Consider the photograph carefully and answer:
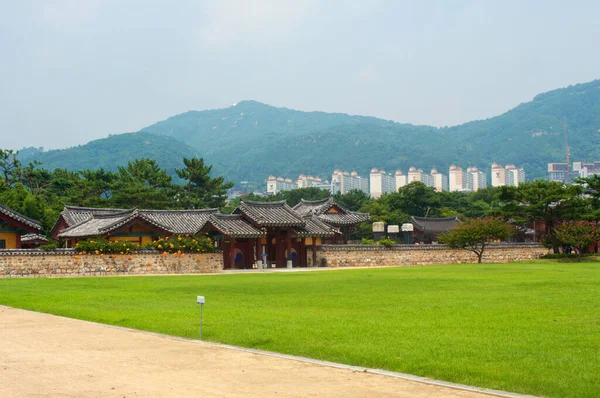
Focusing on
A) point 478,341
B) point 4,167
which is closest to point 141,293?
point 478,341

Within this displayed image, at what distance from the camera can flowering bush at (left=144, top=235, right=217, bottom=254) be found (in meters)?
45.6

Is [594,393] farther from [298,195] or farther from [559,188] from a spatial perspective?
[298,195]

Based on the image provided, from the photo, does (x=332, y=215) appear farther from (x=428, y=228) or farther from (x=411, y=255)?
(x=411, y=255)

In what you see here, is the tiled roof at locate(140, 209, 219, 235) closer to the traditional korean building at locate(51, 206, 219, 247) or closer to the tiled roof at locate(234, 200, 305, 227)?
the traditional korean building at locate(51, 206, 219, 247)

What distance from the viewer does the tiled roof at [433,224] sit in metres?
82.6

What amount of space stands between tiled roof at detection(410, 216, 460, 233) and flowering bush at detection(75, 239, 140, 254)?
44.8 m

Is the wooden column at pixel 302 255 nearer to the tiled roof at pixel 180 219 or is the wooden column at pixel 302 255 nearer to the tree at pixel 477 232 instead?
the tiled roof at pixel 180 219

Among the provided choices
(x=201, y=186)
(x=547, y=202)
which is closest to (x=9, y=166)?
(x=201, y=186)

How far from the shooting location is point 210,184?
91188 mm

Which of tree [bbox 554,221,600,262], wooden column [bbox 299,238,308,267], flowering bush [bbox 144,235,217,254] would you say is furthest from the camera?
wooden column [bbox 299,238,308,267]

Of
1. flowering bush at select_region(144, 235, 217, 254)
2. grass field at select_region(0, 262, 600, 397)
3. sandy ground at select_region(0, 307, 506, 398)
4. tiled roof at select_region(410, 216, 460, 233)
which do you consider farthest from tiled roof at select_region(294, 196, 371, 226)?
sandy ground at select_region(0, 307, 506, 398)

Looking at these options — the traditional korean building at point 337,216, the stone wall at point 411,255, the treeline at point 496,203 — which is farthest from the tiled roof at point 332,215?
the stone wall at point 411,255

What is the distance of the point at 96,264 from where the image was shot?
42.6 meters

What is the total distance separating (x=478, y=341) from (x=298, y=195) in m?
121
